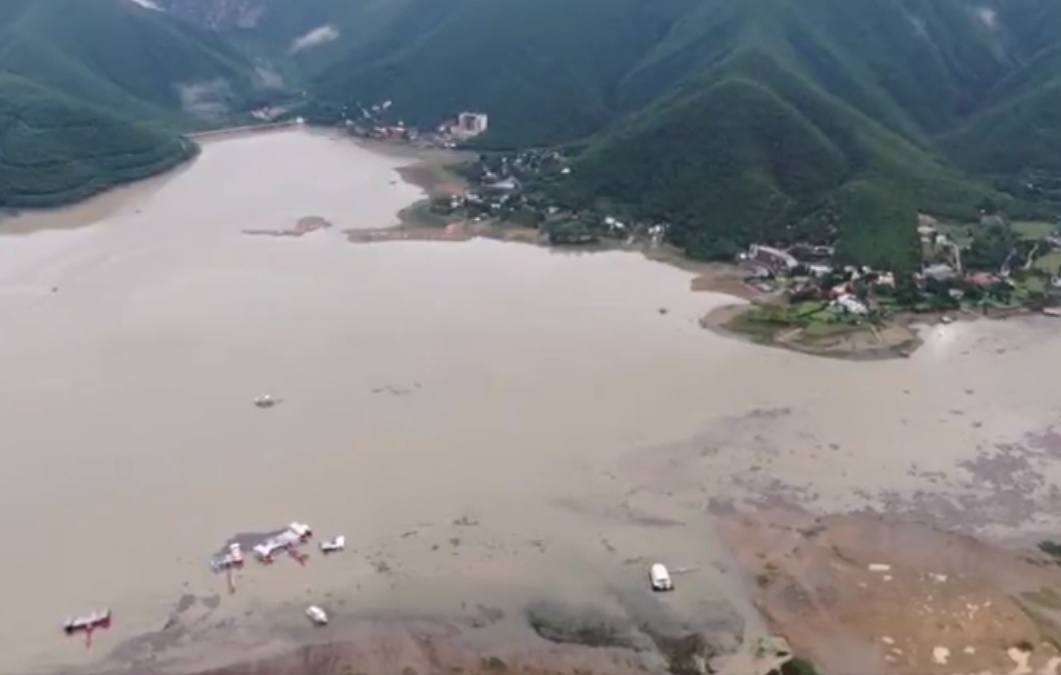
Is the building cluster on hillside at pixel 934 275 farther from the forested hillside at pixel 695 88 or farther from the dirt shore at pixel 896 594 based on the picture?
the dirt shore at pixel 896 594

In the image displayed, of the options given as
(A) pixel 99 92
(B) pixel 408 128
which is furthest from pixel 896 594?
(A) pixel 99 92

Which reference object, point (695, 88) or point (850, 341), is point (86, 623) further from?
point (695, 88)

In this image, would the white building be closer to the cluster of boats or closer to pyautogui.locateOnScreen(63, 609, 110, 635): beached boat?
the cluster of boats

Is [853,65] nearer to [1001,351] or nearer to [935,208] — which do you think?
[935,208]

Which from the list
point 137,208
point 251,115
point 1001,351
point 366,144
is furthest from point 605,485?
Answer: point 251,115

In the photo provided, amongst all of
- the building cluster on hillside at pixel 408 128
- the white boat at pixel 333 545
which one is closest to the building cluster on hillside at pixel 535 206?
the building cluster on hillside at pixel 408 128
